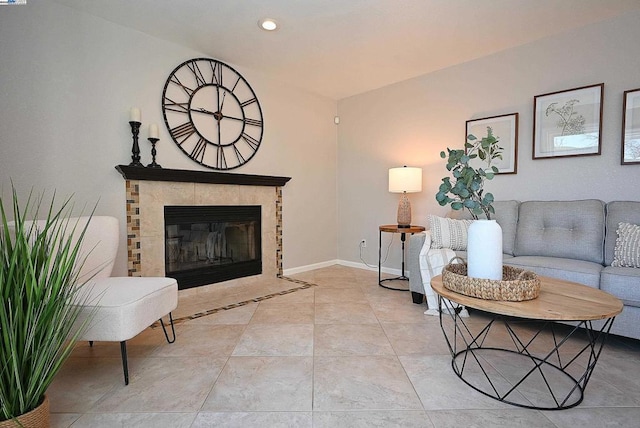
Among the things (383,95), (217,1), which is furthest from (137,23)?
(383,95)

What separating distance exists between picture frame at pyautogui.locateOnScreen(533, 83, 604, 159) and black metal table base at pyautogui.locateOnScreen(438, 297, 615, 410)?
4.79 feet

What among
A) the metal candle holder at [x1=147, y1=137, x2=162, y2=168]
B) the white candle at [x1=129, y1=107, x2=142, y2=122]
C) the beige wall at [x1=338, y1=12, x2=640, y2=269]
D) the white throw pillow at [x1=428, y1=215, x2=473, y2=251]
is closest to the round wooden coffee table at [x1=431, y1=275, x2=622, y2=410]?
the white throw pillow at [x1=428, y1=215, x2=473, y2=251]

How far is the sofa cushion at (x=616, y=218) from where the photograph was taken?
2256 millimetres

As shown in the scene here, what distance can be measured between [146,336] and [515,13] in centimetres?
352

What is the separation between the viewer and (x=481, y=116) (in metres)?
3.22

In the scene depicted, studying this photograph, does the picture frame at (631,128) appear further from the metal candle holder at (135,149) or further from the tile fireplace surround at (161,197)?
the metal candle holder at (135,149)

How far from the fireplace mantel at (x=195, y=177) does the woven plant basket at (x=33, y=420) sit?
1845mm

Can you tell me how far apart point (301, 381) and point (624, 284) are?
1944 mm

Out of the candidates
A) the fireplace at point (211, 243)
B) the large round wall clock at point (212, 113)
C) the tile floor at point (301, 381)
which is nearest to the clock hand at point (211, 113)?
the large round wall clock at point (212, 113)

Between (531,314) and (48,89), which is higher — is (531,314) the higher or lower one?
the lower one

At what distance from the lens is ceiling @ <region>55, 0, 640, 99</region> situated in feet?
7.66

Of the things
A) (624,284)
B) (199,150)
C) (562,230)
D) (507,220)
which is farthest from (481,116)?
(199,150)

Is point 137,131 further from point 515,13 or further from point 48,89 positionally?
point 515,13

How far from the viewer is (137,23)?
2600 mm
